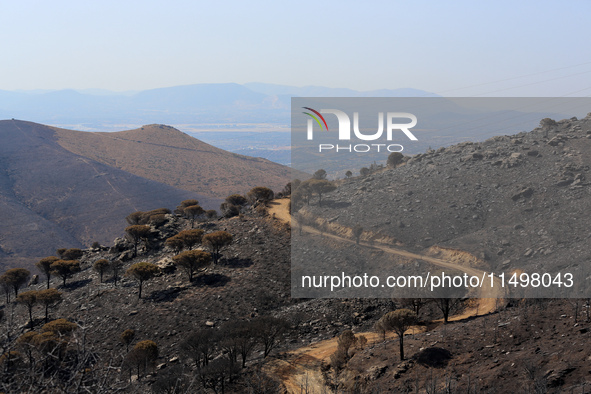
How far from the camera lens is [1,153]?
11088 cm

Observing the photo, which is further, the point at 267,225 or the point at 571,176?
the point at 267,225

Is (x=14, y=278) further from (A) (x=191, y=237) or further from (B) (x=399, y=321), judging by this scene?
(B) (x=399, y=321)

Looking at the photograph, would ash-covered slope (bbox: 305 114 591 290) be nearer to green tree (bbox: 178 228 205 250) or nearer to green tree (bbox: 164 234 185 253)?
green tree (bbox: 178 228 205 250)

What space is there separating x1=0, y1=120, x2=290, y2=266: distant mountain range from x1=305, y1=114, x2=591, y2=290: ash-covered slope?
52.2 meters

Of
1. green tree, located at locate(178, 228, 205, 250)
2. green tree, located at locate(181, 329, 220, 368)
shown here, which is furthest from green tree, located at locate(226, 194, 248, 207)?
green tree, located at locate(181, 329, 220, 368)

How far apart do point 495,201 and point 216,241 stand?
23.8 m

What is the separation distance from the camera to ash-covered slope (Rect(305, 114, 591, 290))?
31.2 m

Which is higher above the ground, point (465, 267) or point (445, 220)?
point (445, 220)

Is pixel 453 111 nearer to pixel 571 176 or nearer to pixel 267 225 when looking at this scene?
pixel 571 176

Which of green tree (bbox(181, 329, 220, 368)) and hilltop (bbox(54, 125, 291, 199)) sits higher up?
hilltop (bbox(54, 125, 291, 199))

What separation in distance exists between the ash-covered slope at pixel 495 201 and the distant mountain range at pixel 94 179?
5218 centimetres

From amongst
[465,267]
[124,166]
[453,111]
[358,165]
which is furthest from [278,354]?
[124,166]

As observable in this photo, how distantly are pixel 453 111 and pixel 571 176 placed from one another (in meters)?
27.2

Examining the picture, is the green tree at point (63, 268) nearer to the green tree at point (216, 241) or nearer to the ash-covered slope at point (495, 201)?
the green tree at point (216, 241)
